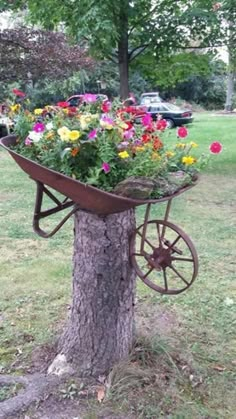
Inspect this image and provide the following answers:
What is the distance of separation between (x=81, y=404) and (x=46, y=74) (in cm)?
795

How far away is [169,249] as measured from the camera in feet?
5.61

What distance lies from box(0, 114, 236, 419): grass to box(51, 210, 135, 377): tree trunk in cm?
11

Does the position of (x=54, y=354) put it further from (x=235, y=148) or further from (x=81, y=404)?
(x=235, y=148)

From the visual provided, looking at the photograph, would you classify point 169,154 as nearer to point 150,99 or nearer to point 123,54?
point 123,54

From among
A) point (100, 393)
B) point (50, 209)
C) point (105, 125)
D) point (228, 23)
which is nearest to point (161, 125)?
point (105, 125)

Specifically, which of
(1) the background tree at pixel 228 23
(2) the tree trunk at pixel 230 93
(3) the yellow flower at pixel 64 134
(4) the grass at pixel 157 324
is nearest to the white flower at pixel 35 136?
(3) the yellow flower at pixel 64 134

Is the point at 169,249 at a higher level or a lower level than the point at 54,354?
higher

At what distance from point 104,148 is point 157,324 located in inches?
45.4

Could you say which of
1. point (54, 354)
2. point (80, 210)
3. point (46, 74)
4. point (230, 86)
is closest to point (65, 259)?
A: point (54, 354)

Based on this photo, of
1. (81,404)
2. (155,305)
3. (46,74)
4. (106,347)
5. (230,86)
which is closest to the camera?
(81,404)

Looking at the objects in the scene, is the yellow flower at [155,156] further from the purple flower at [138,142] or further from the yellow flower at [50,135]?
the yellow flower at [50,135]

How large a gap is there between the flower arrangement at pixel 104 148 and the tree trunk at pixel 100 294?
0.93 feet

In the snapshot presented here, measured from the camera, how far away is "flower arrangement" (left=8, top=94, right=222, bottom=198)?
140cm

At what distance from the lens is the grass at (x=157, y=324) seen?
169cm
